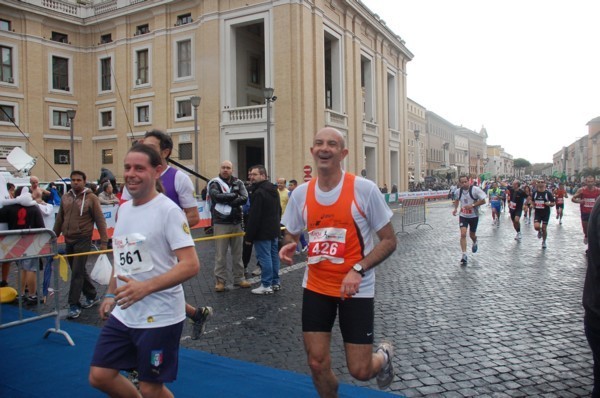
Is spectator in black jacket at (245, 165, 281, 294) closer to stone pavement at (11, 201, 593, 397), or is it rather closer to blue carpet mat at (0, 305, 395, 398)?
stone pavement at (11, 201, 593, 397)

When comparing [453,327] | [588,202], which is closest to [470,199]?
Result: [588,202]

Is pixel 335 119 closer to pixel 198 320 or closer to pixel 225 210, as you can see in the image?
pixel 225 210

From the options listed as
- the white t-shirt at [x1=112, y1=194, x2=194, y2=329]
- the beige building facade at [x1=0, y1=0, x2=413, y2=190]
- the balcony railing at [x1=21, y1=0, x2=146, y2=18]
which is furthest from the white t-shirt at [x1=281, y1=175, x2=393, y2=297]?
the balcony railing at [x1=21, y1=0, x2=146, y2=18]

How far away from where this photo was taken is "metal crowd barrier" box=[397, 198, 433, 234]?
1734cm

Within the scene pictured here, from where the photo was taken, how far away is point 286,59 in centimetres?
2708

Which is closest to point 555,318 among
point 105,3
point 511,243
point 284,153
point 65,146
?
point 511,243

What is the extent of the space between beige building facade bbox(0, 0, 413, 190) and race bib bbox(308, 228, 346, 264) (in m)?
23.6

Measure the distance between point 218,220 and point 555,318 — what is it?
528 cm

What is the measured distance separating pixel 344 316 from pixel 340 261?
1.20 feet

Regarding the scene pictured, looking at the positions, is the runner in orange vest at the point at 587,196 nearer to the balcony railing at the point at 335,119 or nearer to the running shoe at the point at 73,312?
the running shoe at the point at 73,312

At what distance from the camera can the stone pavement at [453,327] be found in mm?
4125

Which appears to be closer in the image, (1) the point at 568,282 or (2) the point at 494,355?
(2) the point at 494,355

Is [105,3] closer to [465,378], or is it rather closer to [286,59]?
[286,59]

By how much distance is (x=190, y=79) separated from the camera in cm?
3066
